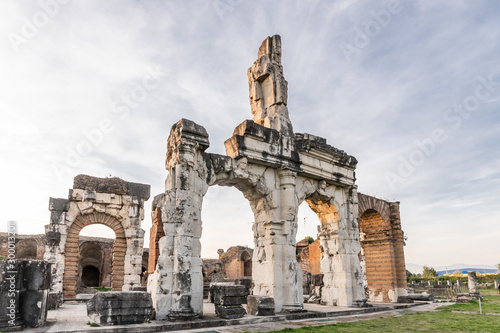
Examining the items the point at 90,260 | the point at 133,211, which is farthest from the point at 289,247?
the point at 90,260

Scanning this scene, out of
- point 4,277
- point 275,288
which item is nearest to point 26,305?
point 4,277

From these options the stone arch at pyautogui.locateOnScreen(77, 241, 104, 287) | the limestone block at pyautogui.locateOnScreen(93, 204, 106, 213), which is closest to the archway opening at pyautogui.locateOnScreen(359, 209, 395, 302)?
the limestone block at pyautogui.locateOnScreen(93, 204, 106, 213)

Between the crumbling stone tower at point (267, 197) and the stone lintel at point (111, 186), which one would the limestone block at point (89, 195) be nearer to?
the stone lintel at point (111, 186)

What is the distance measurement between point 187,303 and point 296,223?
4.07 meters

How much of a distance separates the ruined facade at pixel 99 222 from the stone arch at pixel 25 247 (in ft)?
53.4

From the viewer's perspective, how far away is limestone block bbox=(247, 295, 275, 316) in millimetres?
8898

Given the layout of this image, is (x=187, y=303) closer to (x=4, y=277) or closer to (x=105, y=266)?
(x=4, y=277)

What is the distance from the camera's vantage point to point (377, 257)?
629 inches

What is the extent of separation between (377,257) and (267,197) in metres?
8.10

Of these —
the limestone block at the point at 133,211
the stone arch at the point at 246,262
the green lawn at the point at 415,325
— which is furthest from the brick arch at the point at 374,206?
the stone arch at the point at 246,262

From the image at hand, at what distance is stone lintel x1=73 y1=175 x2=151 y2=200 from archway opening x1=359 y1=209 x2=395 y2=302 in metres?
10.0

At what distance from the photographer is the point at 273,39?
12.2 m

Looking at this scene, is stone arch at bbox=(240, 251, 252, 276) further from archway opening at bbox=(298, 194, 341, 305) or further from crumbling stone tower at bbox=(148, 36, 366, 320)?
crumbling stone tower at bbox=(148, 36, 366, 320)

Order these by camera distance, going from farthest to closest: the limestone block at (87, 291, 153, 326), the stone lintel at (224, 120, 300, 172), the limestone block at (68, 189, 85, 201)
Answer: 1. the limestone block at (68, 189, 85, 201)
2. the stone lintel at (224, 120, 300, 172)
3. the limestone block at (87, 291, 153, 326)
